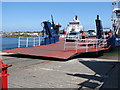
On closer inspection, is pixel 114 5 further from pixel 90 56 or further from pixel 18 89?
pixel 18 89

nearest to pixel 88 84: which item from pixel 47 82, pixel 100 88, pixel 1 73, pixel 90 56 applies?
pixel 100 88

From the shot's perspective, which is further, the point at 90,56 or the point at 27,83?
the point at 90,56

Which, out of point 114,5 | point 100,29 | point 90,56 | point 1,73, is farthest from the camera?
point 114,5

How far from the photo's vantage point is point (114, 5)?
18.8 meters

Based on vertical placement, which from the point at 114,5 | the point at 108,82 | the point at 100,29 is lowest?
the point at 108,82

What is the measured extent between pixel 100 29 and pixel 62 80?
11.0 m

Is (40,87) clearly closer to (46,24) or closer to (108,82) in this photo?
(108,82)

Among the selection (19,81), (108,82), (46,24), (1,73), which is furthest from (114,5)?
(1,73)

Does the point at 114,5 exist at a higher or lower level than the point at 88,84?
higher

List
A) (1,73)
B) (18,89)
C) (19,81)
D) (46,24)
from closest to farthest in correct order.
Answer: (1,73) → (18,89) → (19,81) → (46,24)

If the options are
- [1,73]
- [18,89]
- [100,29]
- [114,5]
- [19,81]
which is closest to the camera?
[1,73]

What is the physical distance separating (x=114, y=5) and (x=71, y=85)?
50.6 ft

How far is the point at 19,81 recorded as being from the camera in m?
5.88

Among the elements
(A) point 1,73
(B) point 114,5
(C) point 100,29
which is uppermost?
(B) point 114,5
